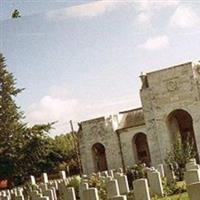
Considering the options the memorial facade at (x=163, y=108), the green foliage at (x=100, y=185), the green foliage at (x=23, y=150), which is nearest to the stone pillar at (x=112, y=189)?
the green foliage at (x=100, y=185)

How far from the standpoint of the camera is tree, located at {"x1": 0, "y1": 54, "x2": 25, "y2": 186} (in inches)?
1547

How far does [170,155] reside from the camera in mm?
23656

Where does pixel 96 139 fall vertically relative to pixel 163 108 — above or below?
below

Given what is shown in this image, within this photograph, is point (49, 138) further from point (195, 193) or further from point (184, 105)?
point (195, 193)

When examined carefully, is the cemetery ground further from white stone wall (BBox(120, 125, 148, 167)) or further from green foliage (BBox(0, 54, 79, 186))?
green foliage (BBox(0, 54, 79, 186))

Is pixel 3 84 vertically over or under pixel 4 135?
over

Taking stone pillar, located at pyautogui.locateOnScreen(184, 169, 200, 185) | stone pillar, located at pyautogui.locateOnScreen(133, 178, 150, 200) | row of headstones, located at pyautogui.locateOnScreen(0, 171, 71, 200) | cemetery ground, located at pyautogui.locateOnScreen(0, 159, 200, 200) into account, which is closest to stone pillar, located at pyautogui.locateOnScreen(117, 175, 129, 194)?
cemetery ground, located at pyautogui.locateOnScreen(0, 159, 200, 200)

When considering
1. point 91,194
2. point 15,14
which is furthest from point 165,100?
point 15,14

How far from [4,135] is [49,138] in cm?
483

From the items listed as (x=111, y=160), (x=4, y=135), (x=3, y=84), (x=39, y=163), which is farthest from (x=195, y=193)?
(x=3, y=84)

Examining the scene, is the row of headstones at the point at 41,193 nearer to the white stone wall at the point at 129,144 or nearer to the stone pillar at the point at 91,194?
the stone pillar at the point at 91,194

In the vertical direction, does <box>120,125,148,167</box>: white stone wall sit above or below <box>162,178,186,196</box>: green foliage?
above

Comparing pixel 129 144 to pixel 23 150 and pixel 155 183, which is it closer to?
pixel 23 150

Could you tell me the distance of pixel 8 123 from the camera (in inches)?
1775
